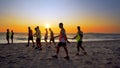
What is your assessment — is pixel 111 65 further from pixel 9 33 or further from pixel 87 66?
pixel 9 33

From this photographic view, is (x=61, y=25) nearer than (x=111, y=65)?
No

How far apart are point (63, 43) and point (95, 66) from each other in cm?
287

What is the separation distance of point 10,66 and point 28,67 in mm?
981

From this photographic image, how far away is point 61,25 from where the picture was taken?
13219 mm

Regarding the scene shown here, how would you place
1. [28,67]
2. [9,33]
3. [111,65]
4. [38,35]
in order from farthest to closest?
1. [9,33]
2. [38,35]
3. [111,65]
4. [28,67]

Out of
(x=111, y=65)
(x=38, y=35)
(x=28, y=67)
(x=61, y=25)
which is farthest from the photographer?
(x=38, y=35)

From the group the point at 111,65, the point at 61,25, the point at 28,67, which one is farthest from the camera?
the point at 61,25

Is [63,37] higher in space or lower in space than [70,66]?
higher

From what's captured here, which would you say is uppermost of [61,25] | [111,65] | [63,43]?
[61,25]

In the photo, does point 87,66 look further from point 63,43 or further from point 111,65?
point 63,43

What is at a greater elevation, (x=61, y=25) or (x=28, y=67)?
(x=61, y=25)

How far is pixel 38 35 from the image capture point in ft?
65.6

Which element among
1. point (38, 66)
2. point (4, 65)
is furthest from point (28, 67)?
point (4, 65)

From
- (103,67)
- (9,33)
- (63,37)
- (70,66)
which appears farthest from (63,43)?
(9,33)
